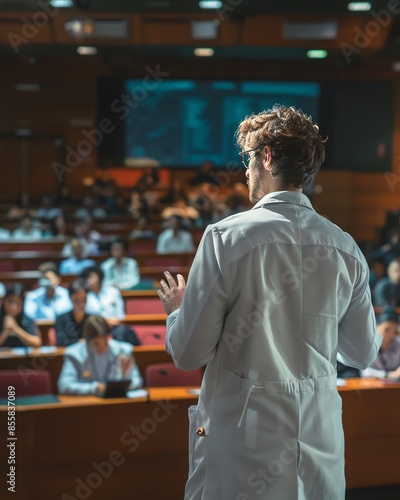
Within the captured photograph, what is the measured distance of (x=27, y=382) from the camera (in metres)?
4.32

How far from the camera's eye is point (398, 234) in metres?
10.5

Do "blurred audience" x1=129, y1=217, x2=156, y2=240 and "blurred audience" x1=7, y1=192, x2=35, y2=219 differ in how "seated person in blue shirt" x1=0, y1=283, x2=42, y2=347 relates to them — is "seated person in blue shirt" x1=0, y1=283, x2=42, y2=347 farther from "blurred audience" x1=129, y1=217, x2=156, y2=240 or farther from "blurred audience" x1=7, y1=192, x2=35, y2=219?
"blurred audience" x1=7, y1=192, x2=35, y2=219

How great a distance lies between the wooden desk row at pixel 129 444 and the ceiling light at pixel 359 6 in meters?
6.32

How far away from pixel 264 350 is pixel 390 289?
6063mm

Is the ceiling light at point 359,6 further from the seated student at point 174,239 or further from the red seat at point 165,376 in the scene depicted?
the red seat at point 165,376

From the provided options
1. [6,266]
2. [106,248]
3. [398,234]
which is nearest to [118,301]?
[6,266]

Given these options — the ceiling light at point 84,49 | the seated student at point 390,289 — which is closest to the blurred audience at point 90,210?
the ceiling light at point 84,49

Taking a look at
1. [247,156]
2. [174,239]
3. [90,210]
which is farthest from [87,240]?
[247,156]

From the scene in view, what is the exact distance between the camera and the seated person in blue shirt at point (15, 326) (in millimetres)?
5652

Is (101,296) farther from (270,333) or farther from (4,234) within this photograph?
(270,333)

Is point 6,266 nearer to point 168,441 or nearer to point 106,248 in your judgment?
point 106,248

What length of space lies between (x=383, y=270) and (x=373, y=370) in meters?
4.84

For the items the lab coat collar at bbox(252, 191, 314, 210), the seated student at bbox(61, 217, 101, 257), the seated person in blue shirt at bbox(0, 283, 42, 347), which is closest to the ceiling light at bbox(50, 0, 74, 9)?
the seated student at bbox(61, 217, 101, 257)

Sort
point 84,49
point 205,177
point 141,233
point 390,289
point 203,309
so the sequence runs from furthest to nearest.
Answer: point 205,177 → point 84,49 → point 141,233 → point 390,289 → point 203,309
